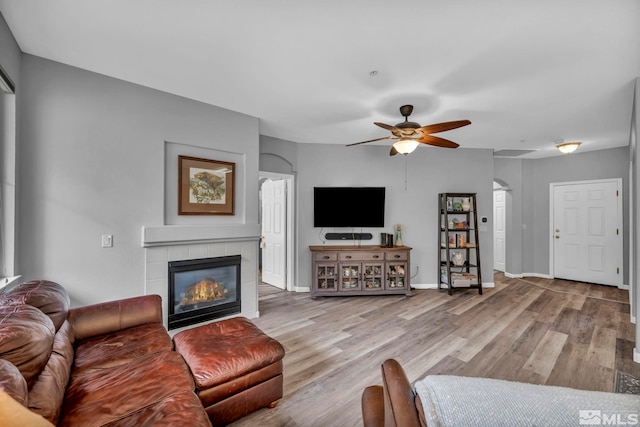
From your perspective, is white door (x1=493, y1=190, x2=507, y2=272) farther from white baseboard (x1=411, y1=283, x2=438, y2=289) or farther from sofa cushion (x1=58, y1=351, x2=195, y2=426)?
sofa cushion (x1=58, y1=351, x2=195, y2=426)

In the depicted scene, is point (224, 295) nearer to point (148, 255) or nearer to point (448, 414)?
point (148, 255)

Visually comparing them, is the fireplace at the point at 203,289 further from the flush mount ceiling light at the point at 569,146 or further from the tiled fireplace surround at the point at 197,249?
the flush mount ceiling light at the point at 569,146

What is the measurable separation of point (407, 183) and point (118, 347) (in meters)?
4.44

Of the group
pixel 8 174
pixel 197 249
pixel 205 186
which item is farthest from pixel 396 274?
pixel 8 174

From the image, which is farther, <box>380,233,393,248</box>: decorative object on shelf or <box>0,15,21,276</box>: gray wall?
<box>380,233,393,248</box>: decorative object on shelf

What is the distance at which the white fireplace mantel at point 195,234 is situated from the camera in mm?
2658

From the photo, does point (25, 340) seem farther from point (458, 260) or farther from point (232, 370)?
point (458, 260)

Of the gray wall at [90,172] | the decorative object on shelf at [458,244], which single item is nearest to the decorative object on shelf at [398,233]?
the decorative object on shelf at [458,244]

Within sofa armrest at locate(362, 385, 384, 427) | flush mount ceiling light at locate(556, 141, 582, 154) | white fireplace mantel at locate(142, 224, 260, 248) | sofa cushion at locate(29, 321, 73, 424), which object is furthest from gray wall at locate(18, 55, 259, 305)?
flush mount ceiling light at locate(556, 141, 582, 154)

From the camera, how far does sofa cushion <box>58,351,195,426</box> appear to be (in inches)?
46.4

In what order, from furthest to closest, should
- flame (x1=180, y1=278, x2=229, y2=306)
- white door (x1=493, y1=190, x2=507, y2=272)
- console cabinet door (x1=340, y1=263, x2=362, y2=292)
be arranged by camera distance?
white door (x1=493, y1=190, x2=507, y2=272)
console cabinet door (x1=340, y1=263, x2=362, y2=292)
flame (x1=180, y1=278, x2=229, y2=306)

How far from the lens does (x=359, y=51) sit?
207 cm

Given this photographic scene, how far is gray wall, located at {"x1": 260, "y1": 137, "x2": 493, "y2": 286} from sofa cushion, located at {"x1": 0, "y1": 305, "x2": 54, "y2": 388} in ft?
11.5

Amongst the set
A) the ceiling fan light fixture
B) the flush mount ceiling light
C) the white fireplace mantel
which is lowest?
the white fireplace mantel
